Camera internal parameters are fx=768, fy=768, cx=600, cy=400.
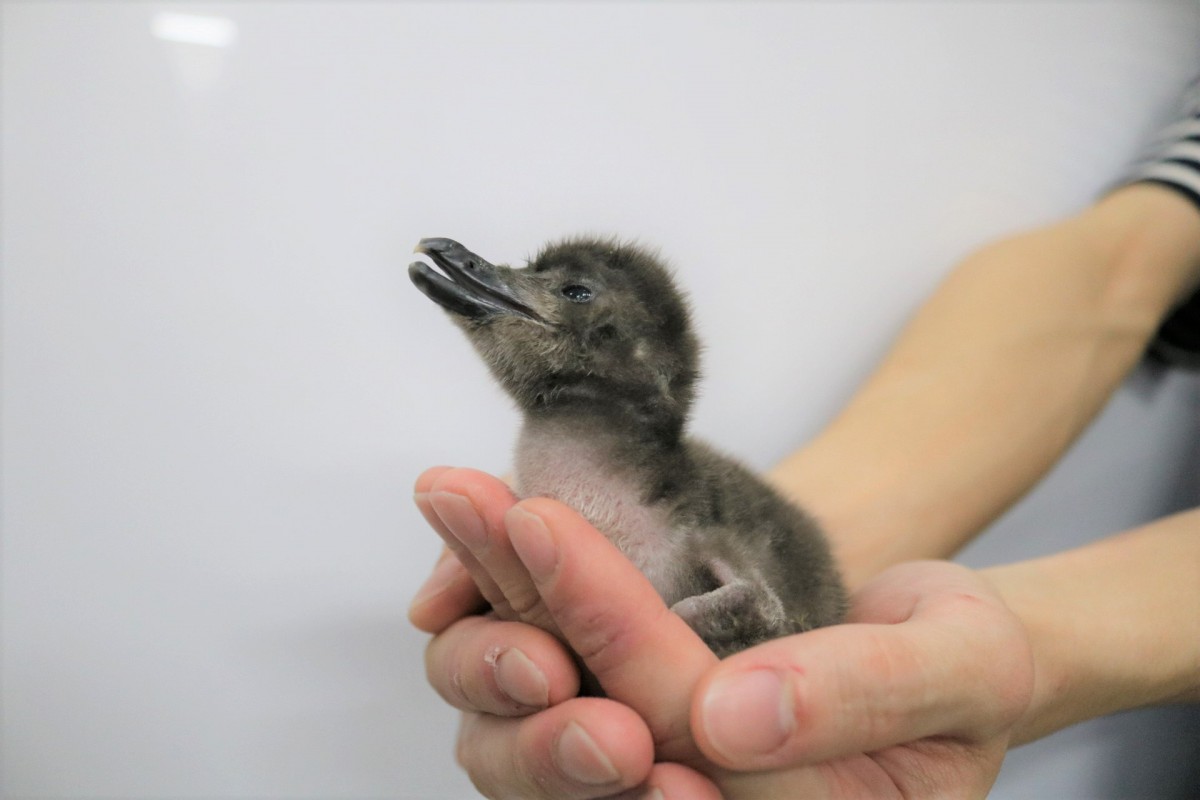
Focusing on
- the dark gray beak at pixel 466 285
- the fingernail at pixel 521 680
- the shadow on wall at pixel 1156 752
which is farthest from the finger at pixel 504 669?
the shadow on wall at pixel 1156 752

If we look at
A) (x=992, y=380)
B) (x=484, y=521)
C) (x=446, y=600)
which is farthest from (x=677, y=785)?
(x=992, y=380)

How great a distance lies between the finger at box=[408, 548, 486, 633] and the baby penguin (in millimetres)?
229

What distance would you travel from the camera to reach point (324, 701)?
55.2 inches

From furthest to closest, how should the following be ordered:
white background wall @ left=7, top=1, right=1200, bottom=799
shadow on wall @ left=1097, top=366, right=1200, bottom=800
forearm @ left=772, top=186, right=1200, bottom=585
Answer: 1. shadow on wall @ left=1097, top=366, right=1200, bottom=800
2. forearm @ left=772, top=186, right=1200, bottom=585
3. white background wall @ left=7, top=1, right=1200, bottom=799

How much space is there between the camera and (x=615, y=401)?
88 cm

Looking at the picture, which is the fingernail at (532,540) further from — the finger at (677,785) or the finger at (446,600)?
the finger at (446,600)

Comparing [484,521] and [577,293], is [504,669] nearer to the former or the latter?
[484,521]

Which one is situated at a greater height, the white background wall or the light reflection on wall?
the light reflection on wall

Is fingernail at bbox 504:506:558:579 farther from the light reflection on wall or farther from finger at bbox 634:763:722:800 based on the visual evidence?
the light reflection on wall

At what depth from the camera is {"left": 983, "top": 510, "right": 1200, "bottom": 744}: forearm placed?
101 cm

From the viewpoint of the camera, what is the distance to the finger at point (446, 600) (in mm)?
1058

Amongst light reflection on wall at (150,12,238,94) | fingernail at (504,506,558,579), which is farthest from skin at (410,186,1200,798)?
light reflection on wall at (150,12,238,94)

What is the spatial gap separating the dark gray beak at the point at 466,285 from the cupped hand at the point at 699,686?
0.19m

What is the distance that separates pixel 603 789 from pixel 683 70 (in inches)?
53.8
